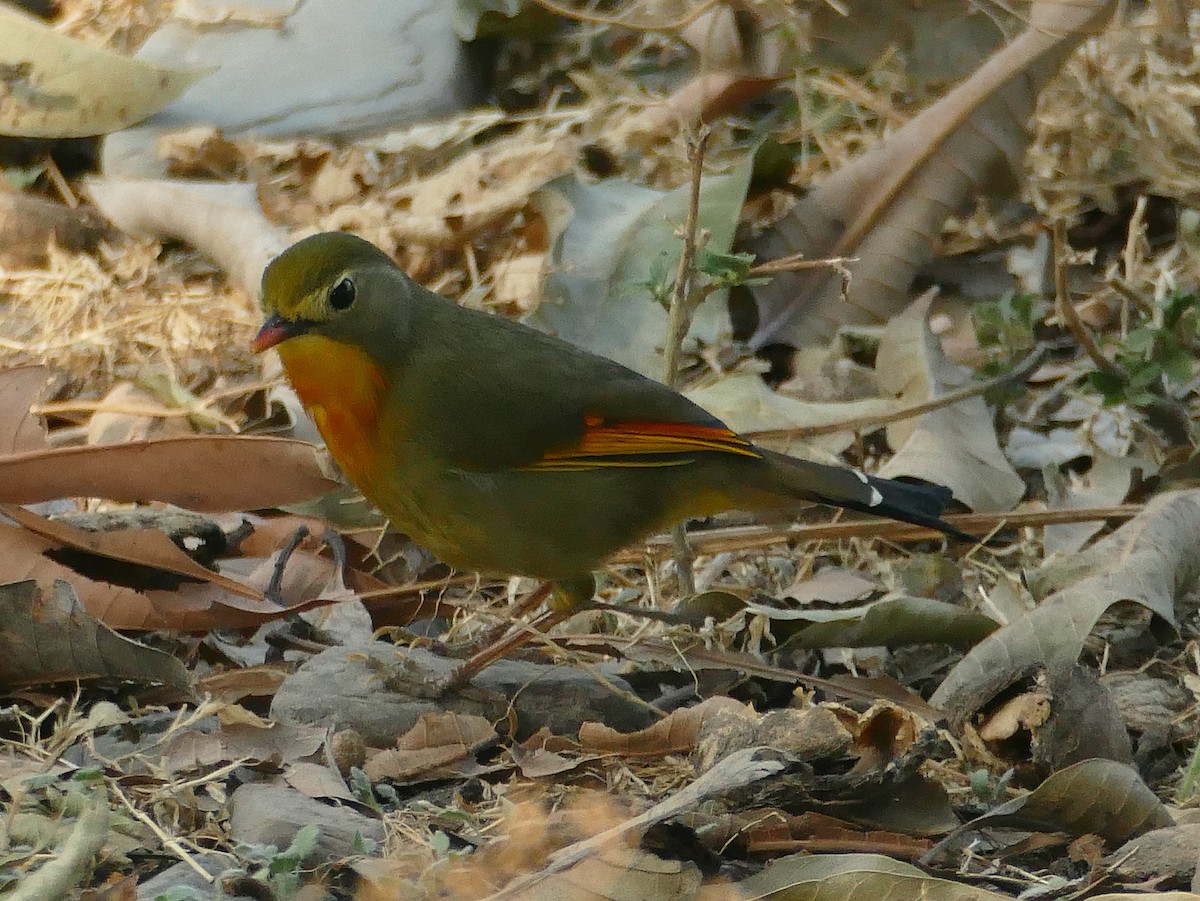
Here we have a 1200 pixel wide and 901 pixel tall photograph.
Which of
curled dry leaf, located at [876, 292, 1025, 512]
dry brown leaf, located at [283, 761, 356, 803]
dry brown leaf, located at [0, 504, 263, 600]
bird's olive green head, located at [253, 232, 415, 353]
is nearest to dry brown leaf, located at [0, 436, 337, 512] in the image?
dry brown leaf, located at [0, 504, 263, 600]

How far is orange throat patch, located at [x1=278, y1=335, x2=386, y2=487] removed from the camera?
353 cm

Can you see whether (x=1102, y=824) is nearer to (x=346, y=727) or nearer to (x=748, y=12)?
(x=346, y=727)

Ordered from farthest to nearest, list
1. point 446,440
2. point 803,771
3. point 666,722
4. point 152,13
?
point 152,13, point 446,440, point 666,722, point 803,771

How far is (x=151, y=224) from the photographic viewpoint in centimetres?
594

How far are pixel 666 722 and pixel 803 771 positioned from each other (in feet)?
1.81

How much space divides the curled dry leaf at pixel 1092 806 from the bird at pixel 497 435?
1.13m

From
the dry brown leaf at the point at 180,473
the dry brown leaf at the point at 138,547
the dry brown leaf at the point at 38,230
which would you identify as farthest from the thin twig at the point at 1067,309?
the dry brown leaf at the point at 38,230

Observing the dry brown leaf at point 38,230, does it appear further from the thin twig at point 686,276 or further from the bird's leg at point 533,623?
the thin twig at point 686,276

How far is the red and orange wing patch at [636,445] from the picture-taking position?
370 centimetres

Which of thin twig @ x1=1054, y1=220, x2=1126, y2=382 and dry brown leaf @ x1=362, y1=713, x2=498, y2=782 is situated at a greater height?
thin twig @ x1=1054, y1=220, x2=1126, y2=382

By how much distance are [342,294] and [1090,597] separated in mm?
1878

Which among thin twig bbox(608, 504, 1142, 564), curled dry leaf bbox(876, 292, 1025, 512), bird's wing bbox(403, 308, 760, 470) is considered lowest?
thin twig bbox(608, 504, 1142, 564)

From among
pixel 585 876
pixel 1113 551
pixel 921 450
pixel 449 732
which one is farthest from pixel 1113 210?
pixel 585 876

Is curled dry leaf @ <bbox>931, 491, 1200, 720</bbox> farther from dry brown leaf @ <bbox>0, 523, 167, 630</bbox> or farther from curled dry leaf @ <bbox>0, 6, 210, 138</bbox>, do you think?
curled dry leaf @ <bbox>0, 6, 210, 138</bbox>
